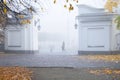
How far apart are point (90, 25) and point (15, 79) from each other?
71.3 feet

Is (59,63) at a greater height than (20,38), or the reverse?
(20,38)

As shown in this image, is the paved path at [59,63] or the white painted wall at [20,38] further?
the white painted wall at [20,38]

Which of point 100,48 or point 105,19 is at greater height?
point 105,19

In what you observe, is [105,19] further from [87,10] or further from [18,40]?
[18,40]

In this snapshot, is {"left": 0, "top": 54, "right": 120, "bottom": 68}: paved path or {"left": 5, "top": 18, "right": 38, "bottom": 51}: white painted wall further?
{"left": 5, "top": 18, "right": 38, "bottom": 51}: white painted wall

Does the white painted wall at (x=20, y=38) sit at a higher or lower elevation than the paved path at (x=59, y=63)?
higher

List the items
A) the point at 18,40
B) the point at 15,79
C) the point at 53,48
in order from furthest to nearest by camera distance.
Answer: the point at 53,48
the point at 18,40
the point at 15,79

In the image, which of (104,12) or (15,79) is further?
(104,12)

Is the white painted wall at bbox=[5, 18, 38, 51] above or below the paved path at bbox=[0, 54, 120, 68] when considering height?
above

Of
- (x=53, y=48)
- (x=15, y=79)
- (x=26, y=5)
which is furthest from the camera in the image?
(x=53, y=48)

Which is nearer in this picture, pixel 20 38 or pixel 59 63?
pixel 59 63

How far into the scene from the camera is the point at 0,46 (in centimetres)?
3603

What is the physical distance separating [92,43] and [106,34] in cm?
162

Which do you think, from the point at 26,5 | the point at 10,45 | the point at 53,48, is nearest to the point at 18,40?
the point at 10,45
